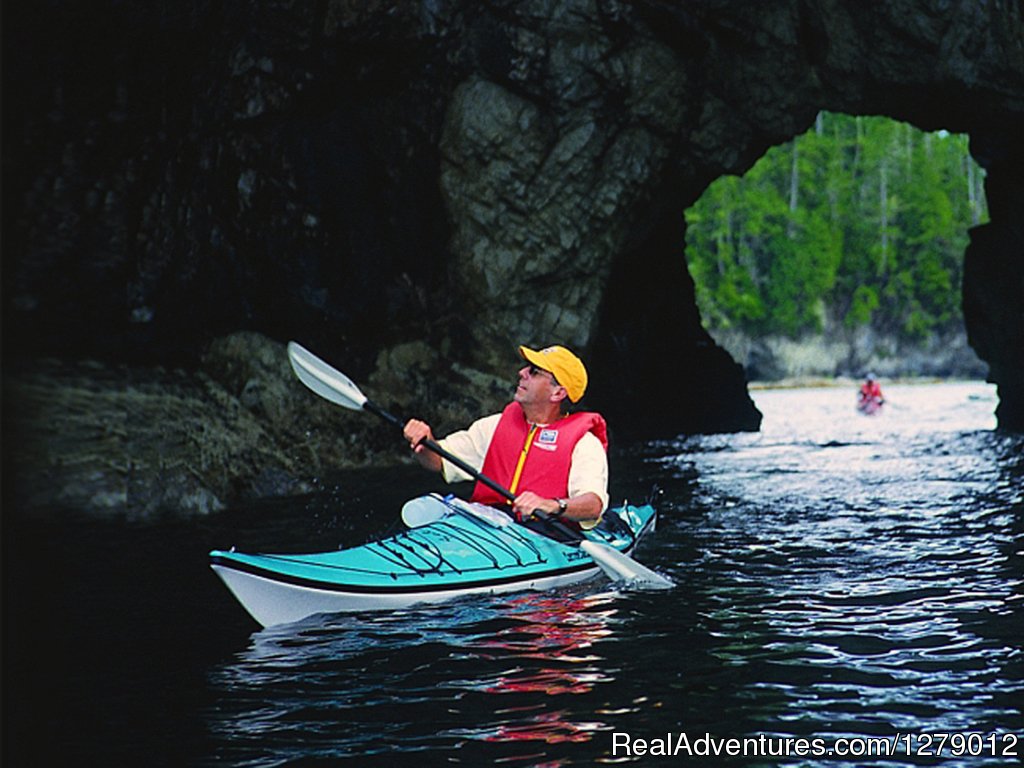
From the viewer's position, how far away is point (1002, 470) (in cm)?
1195

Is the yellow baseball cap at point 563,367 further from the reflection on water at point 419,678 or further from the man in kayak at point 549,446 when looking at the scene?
the reflection on water at point 419,678

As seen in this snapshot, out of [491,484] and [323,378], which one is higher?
[323,378]

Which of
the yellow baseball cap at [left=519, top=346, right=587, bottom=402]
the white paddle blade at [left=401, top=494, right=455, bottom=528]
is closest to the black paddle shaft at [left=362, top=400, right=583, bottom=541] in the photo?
the white paddle blade at [left=401, top=494, right=455, bottom=528]

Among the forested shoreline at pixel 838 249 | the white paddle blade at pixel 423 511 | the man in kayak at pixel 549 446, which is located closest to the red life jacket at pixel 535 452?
the man in kayak at pixel 549 446

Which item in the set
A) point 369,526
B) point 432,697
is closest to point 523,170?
point 369,526

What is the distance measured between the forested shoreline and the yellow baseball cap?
45.7m

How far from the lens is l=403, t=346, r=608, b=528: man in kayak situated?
6.06 meters

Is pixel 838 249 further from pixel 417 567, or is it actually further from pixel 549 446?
pixel 417 567

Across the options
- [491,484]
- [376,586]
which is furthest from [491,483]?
[376,586]

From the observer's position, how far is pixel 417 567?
5445 millimetres

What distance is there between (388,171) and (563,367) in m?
7.13

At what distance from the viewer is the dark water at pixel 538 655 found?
12.0 ft

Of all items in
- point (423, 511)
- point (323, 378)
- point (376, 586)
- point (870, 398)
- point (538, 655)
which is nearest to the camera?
point (538, 655)

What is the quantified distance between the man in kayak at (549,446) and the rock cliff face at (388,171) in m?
4.46
